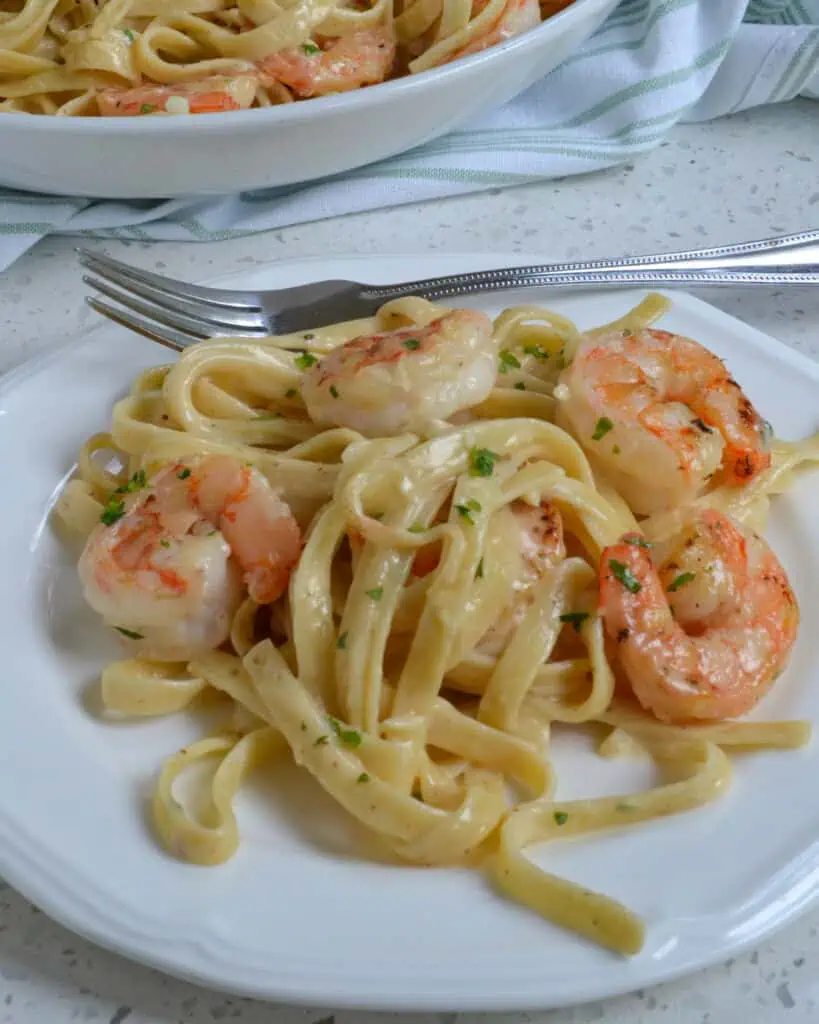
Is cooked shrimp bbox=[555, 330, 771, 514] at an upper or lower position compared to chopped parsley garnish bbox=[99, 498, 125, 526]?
upper

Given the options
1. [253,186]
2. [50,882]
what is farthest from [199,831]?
[253,186]

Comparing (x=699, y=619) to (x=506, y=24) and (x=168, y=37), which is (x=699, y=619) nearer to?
(x=506, y=24)

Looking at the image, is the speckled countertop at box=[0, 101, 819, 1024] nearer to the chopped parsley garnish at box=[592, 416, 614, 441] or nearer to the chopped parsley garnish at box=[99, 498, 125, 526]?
the chopped parsley garnish at box=[99, 498, 125, 526]

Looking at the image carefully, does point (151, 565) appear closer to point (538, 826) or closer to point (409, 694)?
point (409, 694)

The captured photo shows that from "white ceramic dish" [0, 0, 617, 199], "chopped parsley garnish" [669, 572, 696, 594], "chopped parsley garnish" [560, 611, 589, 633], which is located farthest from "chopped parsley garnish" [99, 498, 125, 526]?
"white ceramic dish" [0, 0, 617, 199]

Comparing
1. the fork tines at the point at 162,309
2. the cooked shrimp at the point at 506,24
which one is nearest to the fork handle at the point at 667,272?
the fork tines at the point at 162,309

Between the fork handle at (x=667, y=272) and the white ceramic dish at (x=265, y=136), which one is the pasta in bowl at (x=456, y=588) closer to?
the fork handle at (x=667, y=272)
